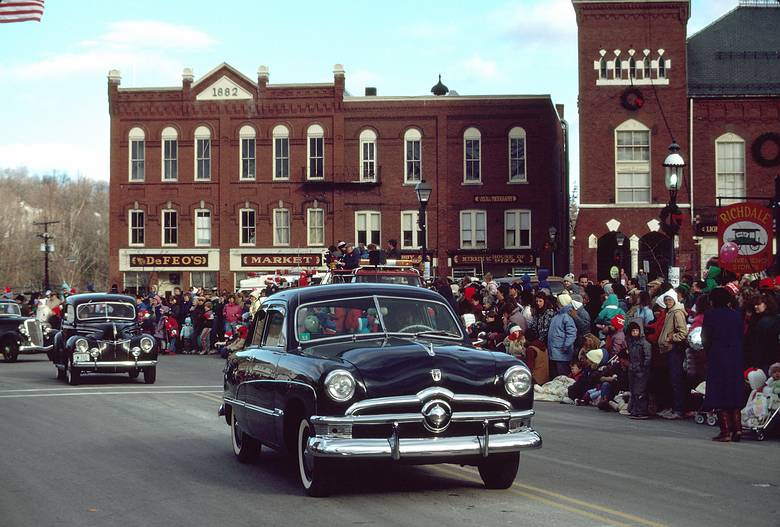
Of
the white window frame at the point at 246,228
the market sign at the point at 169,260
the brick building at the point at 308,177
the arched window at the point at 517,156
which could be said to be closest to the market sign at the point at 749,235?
the brick building at the point at 308,177

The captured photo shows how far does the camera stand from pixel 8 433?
15.2m

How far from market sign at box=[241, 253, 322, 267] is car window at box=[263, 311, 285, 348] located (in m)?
53.1

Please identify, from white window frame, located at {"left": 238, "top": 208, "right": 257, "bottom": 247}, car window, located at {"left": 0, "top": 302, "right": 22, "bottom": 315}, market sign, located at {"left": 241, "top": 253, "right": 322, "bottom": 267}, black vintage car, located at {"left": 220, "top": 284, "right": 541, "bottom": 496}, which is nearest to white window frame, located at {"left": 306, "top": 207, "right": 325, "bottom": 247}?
market sign, located at {"left": 241, "top": 253, "right": 322, "bottom": 267}

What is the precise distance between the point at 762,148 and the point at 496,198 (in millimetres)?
14771

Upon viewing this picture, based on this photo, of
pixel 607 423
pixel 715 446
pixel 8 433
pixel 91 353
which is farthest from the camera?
pixel 91 353

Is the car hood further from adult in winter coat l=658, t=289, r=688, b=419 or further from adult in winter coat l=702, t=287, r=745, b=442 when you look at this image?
adult in winter coat l=658, t=289, r=688, b=419

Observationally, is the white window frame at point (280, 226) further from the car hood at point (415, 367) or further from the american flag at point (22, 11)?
the car hood at point (415, 367)

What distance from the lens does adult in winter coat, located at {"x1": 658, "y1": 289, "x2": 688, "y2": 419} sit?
17281mm

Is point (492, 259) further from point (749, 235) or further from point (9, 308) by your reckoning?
point (749, 235)

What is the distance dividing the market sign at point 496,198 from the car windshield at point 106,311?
130ft

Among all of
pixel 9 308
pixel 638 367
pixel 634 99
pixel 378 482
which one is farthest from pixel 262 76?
pixel 378 482

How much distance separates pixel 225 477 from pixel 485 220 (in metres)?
53.0

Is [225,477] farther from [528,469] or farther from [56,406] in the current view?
[56,406]

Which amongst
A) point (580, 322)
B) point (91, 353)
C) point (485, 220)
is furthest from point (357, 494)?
point (485, 220)
